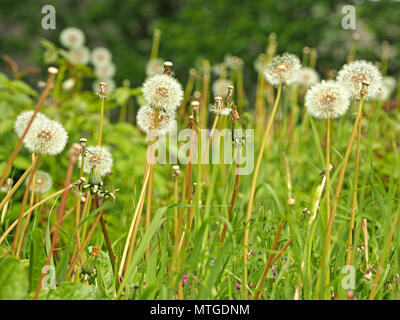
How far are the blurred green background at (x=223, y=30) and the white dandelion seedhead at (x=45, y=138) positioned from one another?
518 cm

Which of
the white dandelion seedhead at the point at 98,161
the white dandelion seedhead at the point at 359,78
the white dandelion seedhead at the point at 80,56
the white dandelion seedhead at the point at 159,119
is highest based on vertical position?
the white dandelion seedhead at the point at 80,56

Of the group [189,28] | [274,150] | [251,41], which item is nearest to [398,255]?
[274,150]

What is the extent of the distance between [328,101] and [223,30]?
592 cm

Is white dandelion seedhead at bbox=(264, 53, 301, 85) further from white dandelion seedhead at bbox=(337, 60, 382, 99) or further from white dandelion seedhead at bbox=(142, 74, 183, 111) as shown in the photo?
white dandelion seedhead at bbox=(142, 74, 183, 111)

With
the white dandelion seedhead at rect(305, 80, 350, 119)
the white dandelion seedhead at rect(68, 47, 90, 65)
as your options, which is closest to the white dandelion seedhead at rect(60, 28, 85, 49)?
the white dandelion seedhead at rect(68, 47, 90, 65)

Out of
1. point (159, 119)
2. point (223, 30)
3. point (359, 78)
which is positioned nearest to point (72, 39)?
point (159, 119)

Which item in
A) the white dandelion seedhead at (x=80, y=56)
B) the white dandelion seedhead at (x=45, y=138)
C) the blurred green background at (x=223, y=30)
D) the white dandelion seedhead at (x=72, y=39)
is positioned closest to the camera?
the white dandelion seedhead at (x=45, y=138)

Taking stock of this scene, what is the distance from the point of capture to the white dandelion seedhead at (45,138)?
1.03 metres

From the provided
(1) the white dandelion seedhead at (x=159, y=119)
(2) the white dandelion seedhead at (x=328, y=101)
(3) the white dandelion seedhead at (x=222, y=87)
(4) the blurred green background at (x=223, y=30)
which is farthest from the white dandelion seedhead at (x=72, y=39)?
(4) the blurred green background at (x=223, y=30)

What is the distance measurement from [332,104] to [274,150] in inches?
73.2

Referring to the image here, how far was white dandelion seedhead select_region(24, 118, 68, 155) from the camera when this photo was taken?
1.03 meters

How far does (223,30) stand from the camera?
6855mm

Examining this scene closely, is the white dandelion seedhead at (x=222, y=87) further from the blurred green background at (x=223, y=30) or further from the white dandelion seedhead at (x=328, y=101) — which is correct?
the blurred green background at (x=223, y=30)
